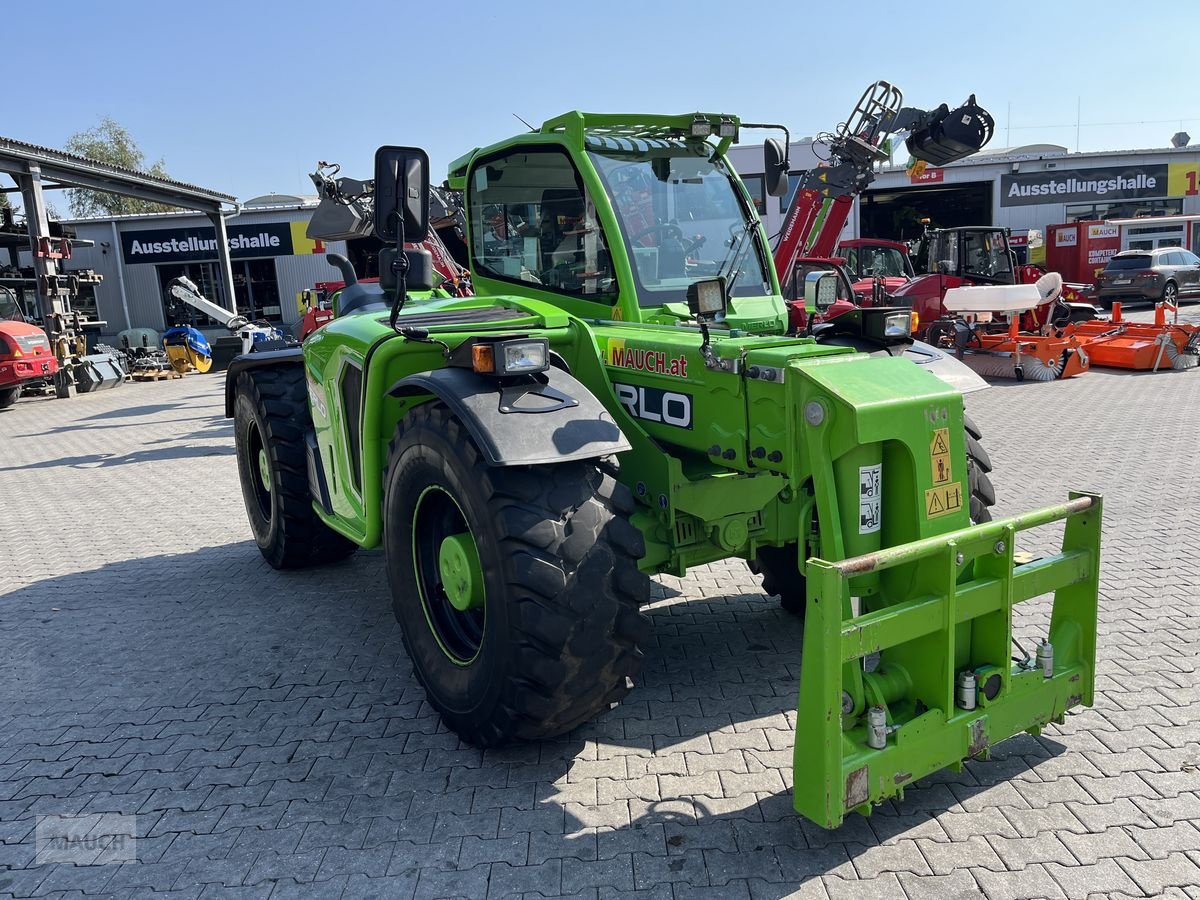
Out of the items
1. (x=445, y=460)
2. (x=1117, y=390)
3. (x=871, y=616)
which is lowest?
(x=1117, y=390)

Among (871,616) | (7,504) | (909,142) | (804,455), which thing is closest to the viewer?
(871,616)

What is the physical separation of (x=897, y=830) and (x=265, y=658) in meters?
3.17

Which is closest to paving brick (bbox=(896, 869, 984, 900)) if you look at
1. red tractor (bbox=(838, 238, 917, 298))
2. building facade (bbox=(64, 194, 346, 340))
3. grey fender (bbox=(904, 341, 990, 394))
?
grey fender (bbox=(904, 341, 990, 394))

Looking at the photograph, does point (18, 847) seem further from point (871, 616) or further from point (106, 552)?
point (106, 552)

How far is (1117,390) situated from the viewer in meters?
12.5

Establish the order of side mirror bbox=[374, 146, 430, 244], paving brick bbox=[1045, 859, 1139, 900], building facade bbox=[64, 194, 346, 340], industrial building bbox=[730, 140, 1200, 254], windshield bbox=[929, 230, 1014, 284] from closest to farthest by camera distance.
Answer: paving brick bbox=[1045, 859, 1139, 900] → side mirror bbox=[374, 146, 430, 244] → windshield bbox=[929, 230, 1014, 284] → building facade bbox=[64, 194, 346, 340] → industrial building bbox=[730, 140, 1200, 254]

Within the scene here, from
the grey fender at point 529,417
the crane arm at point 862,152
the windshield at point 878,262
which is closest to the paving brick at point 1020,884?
the grey fender at point 529,417

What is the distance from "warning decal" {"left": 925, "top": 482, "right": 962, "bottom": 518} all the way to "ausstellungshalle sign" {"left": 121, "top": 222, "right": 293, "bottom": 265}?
3059cm

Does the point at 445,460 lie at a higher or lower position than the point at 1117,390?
higher

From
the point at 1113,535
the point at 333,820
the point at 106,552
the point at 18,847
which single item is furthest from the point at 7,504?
the point at 1113,535

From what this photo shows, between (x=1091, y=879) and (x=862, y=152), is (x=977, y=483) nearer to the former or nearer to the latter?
(x=1091, y=879)

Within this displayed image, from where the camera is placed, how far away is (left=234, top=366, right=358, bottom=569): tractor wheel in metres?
Result: 5.57

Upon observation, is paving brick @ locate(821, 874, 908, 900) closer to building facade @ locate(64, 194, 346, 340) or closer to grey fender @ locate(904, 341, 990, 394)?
grey fender @ locate(904, 341, 990, 394)

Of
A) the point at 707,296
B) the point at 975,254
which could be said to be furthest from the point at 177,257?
the point at 707,296
